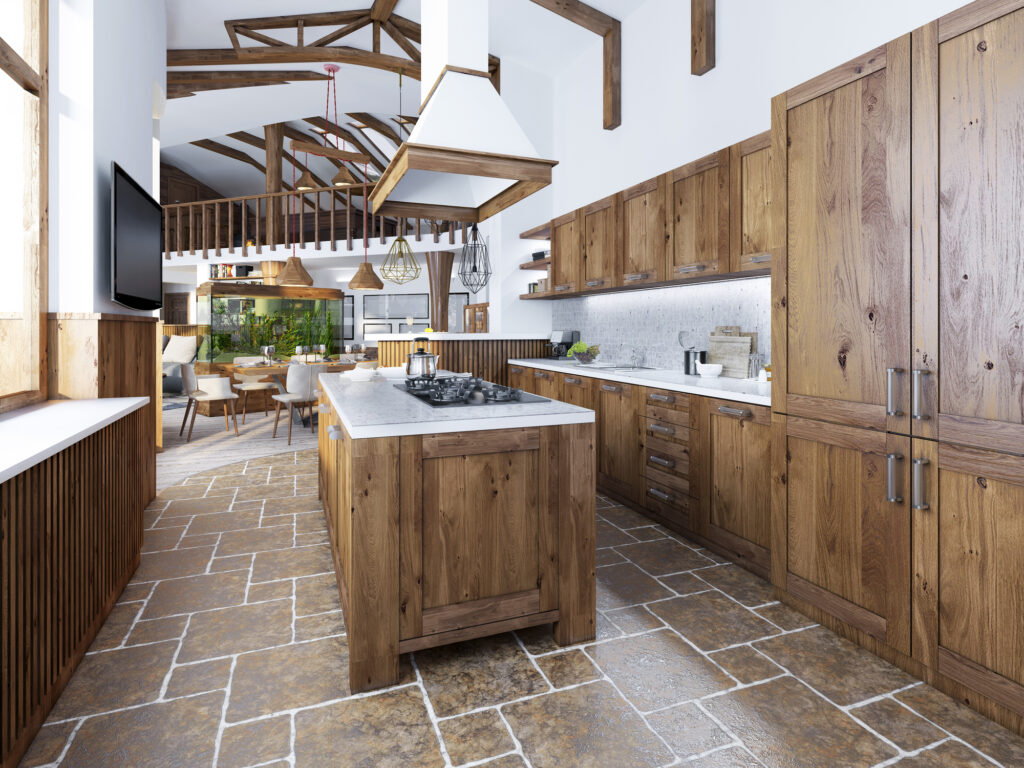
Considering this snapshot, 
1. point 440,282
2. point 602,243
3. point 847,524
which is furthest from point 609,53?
point 440,282

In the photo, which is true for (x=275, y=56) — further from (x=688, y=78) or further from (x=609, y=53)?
(x=688, y=78)

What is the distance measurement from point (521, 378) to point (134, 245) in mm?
3461

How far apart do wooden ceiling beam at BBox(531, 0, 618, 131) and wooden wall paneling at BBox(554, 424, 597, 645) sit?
3.70m

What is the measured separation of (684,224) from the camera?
12.0ft

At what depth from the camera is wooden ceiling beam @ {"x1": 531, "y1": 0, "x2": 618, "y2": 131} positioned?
462cm

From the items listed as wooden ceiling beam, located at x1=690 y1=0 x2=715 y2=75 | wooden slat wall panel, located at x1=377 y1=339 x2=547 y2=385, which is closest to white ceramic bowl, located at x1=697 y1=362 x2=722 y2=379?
wooden ceiling beam, located at x1=690 y1=0 x2=715 y2=75

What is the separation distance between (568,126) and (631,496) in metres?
3.87

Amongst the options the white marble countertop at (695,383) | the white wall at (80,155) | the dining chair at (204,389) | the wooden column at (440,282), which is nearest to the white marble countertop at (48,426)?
the white wall at (80,155)

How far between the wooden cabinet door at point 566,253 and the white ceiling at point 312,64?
167cm

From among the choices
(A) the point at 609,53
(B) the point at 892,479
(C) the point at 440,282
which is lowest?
(B) the point at 892,479

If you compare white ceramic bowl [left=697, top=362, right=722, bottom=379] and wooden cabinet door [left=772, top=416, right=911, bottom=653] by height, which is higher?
white ceramic bowl [left=697, top=362, right=722, bottom=379]

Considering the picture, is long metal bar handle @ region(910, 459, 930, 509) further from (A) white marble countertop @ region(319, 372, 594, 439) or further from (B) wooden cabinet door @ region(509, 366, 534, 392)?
(B) wooden cabinet door @ region(509, 366, 534, 392)

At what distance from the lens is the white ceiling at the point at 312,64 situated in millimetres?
5053

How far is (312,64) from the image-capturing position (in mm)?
6648
